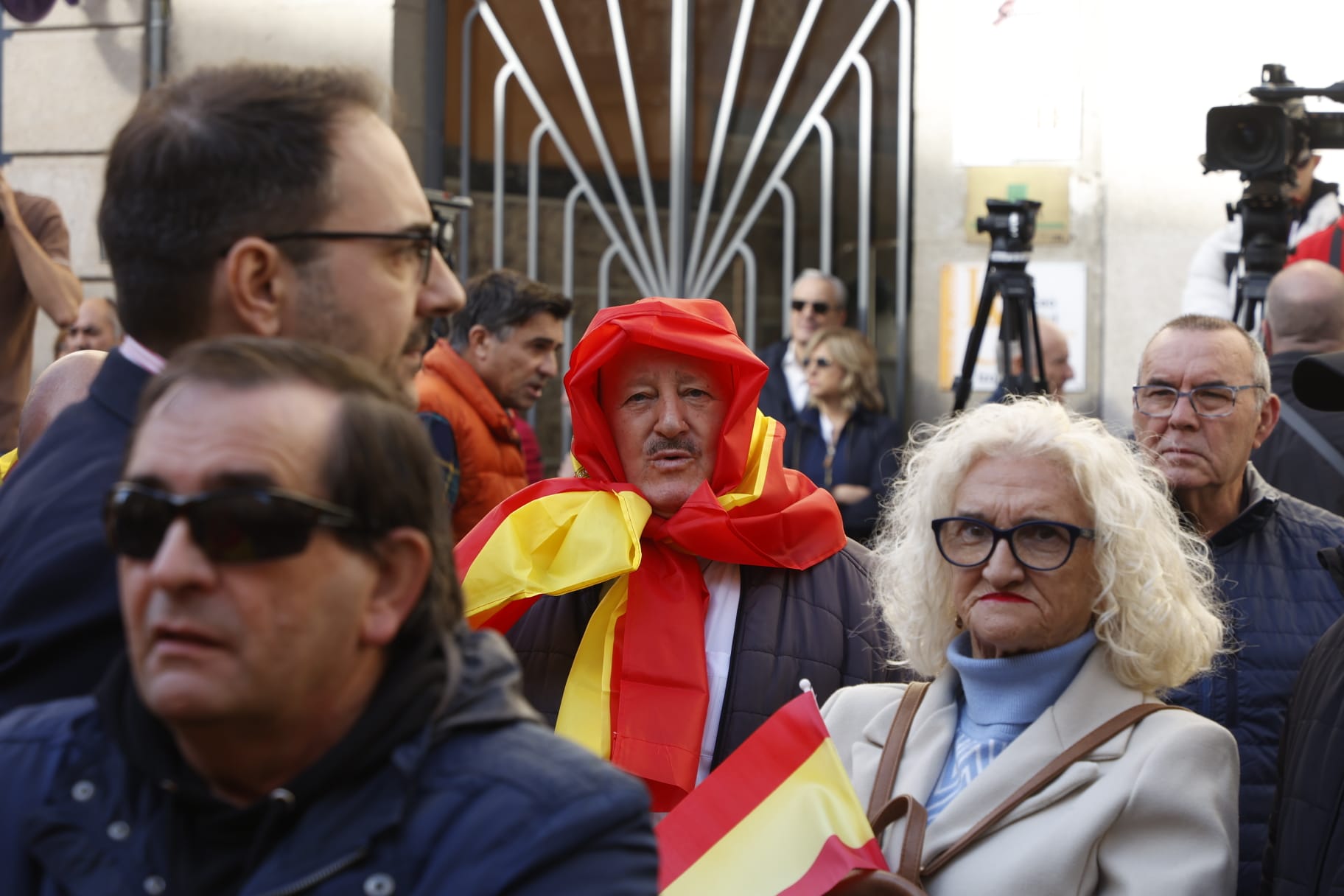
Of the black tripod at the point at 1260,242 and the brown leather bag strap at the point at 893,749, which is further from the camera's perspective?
the black tripod at the point at 1260,242

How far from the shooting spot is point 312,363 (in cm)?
138

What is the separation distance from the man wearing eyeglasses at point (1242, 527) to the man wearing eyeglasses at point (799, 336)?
2.53 meters

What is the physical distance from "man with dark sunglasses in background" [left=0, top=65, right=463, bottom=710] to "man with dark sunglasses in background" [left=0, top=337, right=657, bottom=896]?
28 centimetres

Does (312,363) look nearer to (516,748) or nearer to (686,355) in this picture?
(516,748)

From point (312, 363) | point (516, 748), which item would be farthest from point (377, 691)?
point (312, 363)

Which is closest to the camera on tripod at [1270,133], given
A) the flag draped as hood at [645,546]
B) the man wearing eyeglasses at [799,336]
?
the man wearing eyeglasses at [799,336]

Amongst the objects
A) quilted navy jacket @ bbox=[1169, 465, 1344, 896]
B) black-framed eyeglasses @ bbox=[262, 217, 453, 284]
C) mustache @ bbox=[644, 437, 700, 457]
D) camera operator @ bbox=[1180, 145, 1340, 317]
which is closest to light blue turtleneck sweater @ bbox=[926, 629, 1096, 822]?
quilted navy jacket @ bbox=[1169, 465, 1344, 896]

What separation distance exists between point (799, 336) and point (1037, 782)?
4181 millimetres

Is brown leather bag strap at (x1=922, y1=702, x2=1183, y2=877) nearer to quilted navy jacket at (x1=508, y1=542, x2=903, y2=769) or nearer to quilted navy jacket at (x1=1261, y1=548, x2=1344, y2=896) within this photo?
quilted navy jacket at (x1=1261, y1=548, x2=1344, y2=896)

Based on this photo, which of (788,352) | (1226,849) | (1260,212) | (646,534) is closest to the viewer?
(1226,849)

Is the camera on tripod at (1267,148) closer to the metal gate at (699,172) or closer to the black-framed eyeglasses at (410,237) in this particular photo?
the metal gate at (699,172)

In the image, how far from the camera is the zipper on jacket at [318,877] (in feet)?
4.09

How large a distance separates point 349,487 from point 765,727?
1195 mm

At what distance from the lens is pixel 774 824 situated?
2.30 meters
